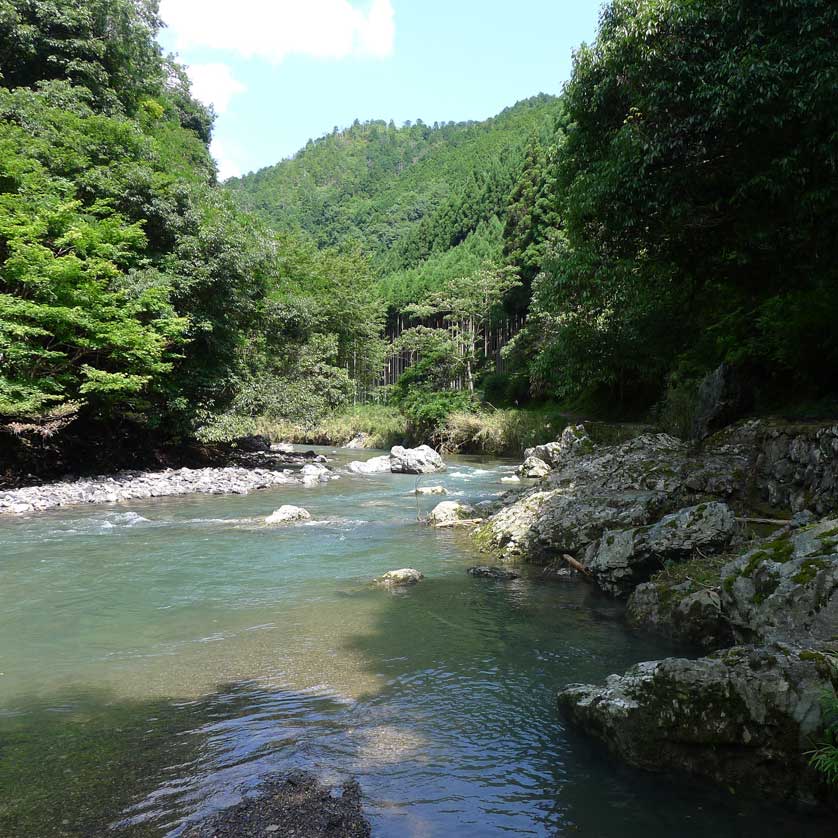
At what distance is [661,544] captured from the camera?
6980 mm

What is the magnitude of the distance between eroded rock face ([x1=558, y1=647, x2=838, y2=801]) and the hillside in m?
62.0

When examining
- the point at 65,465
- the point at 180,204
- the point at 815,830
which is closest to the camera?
the point at 815,830

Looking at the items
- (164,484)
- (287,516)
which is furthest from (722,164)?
(164,484)

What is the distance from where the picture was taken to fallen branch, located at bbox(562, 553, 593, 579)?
771 centimetres

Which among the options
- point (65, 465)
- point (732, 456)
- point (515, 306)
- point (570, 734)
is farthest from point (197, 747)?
Result: point (515, 306)

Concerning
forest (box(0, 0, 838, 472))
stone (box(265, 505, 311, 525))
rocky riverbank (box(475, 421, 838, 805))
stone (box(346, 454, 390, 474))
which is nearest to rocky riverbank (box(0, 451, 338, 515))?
stone (box(346, 454, 390, 474))

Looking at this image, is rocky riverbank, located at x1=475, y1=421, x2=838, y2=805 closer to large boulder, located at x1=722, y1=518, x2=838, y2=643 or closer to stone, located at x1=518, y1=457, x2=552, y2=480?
large boulder, located at x1=722, y1=518, x2=838, y2=643

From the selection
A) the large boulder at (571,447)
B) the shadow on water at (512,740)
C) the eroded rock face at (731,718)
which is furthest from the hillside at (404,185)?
the eroded rock face at (731,718)

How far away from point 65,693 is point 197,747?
5.01 feet

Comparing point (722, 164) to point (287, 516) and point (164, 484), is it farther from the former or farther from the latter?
point (164, 484)

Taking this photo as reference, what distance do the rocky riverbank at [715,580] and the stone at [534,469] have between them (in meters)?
6.72

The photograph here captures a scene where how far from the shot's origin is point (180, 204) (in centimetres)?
2014

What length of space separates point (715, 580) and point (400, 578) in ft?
11.5

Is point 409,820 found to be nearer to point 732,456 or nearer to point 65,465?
point 732,456
